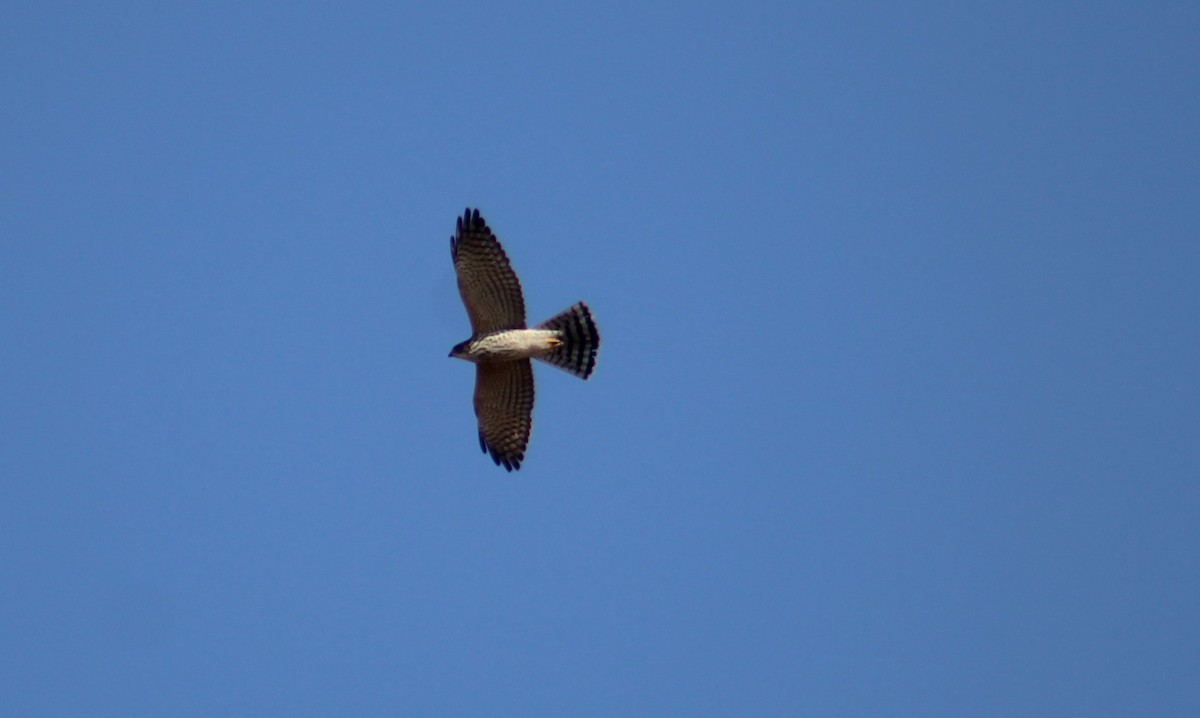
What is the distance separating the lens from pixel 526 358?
58.1ft

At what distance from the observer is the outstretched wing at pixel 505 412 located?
708 inches

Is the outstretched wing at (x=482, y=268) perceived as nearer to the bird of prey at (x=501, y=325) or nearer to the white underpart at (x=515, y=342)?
the bird of prey at (x=501, y=325)

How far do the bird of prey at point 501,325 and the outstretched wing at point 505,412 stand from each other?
1.2 inches

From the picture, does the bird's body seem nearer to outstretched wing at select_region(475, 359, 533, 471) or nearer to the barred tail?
the barred tail

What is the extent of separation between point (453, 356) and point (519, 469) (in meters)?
1.72

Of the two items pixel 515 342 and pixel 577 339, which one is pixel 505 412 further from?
pixel 577 339

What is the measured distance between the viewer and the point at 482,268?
674 inches

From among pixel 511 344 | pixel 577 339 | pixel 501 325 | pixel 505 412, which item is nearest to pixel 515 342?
pixel 511 344

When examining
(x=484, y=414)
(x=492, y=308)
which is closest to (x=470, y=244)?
(x=492, y=308)

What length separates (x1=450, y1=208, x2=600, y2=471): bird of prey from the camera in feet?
56.1

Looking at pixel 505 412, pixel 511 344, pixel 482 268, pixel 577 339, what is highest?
pixel 482 268

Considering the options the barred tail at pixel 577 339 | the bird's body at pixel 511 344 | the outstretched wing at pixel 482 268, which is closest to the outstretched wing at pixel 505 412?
the bird's body at pixel 511 344

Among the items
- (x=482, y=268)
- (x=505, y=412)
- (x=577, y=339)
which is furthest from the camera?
(x=505, y=412)

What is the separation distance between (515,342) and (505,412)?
1353 mm
